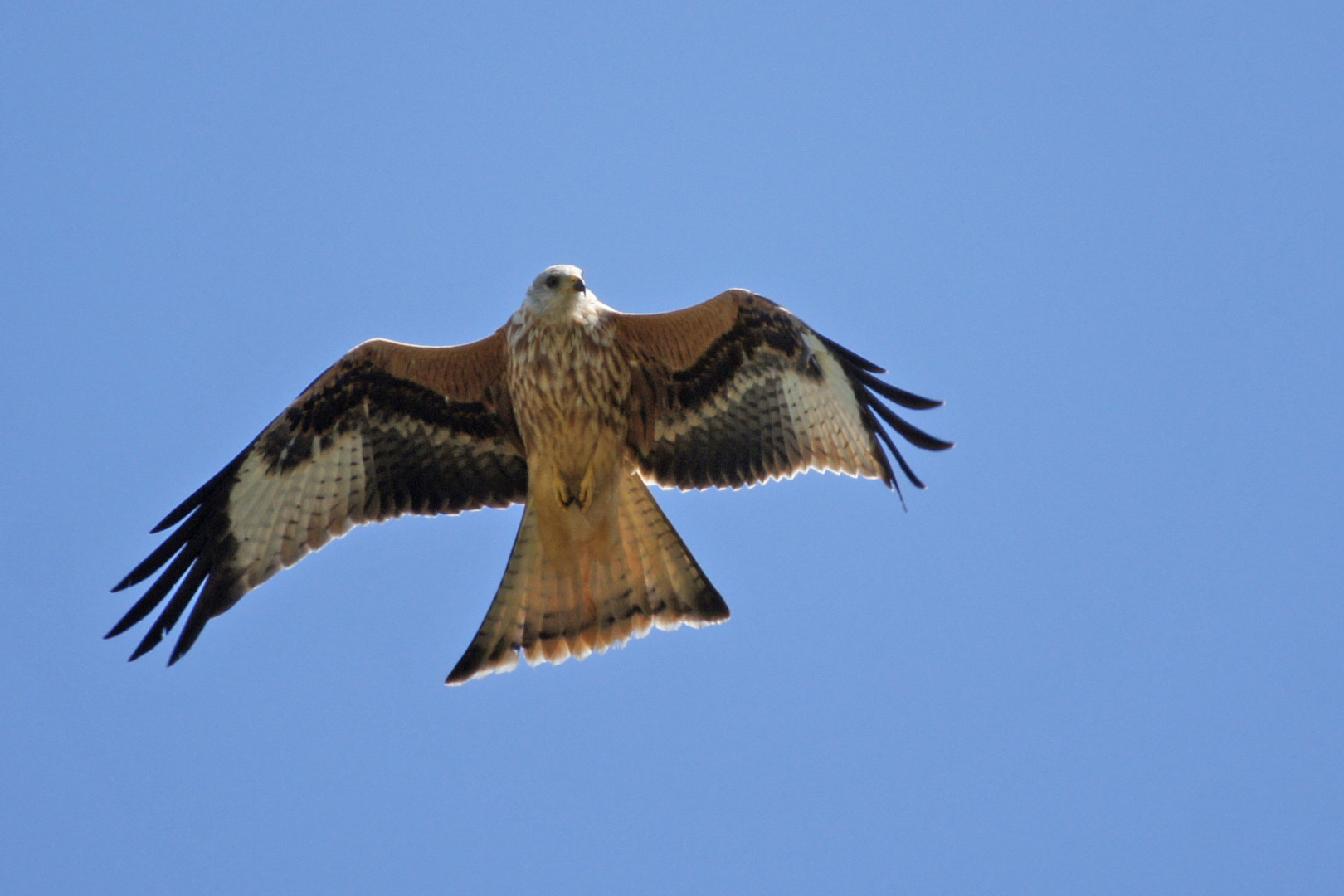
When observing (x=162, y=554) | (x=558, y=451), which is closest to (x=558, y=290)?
(x=558, y=451)

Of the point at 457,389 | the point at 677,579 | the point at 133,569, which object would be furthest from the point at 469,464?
the point at 133,569

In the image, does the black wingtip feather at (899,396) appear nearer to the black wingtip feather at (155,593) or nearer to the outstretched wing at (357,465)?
the outstretched wing at (357,465)

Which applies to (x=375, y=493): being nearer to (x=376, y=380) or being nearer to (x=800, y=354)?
(x=376, y=380)

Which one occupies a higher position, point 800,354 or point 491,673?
point 800,354

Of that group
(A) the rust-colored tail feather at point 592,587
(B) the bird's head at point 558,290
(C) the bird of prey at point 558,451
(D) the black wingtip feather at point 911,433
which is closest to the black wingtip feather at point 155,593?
(C) the bird of prey at point 558,451

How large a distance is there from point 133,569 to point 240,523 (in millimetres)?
633

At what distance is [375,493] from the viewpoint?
717cm

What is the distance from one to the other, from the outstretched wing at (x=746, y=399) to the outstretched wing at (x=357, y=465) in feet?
2.66

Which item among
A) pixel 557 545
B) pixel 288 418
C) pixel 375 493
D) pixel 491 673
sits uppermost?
pixel 288 418

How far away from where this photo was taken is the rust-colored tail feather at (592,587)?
6672 mm

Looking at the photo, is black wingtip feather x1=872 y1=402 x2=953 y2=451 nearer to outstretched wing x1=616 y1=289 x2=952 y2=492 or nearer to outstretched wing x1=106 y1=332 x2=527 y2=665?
outstretched wing x1=616 y1=289 x2=952 y2=492

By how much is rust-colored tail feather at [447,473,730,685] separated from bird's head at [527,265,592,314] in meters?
0.99

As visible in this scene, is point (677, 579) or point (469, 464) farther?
point (469, 464)

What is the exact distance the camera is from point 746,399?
7113mm
